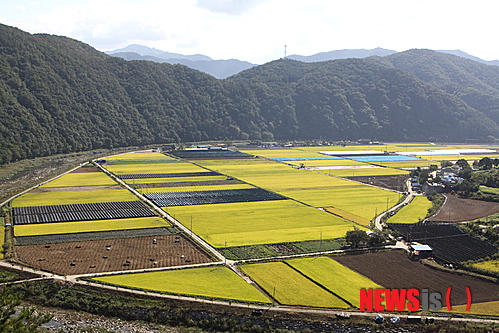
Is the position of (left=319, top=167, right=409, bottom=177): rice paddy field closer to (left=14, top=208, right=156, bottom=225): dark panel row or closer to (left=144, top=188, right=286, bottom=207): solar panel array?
(left=144, top=188, right=286, bottom=207): solar panel array

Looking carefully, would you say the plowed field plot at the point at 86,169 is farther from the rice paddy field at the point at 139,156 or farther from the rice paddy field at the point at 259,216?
the rice paddy field at the point at 139,156

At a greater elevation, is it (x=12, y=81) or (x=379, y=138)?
(x=12, y=81)

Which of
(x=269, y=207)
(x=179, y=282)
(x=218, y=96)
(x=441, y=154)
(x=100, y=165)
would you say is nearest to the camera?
(x=179, y=282)

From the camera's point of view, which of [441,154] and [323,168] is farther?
[441,154]

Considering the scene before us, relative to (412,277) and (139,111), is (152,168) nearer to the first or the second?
(139,111)

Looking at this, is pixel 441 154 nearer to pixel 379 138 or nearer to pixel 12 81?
pixel 379 138

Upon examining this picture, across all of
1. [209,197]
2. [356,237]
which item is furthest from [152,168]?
[356,237]

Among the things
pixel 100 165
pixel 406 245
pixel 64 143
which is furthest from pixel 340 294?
pixel 64 143
